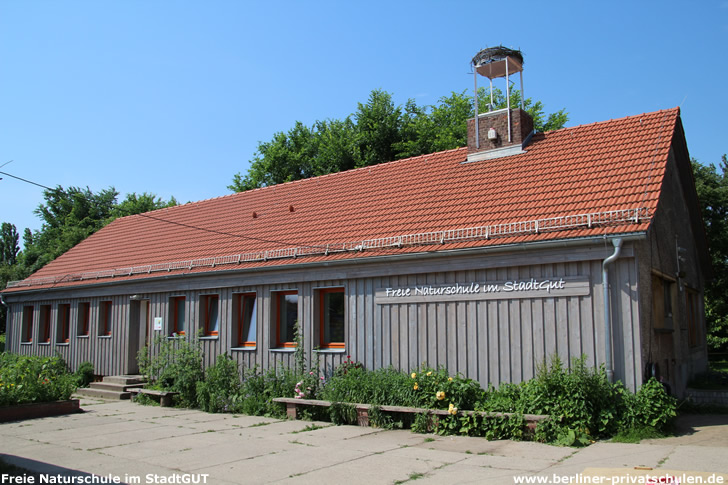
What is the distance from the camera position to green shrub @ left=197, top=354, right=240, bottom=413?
1447cm

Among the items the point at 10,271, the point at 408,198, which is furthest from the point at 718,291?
the point at 10,271

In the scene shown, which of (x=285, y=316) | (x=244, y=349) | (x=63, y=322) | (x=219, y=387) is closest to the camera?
(x=219, y=387)

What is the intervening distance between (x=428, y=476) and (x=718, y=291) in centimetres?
2596

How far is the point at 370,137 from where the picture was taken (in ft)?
115

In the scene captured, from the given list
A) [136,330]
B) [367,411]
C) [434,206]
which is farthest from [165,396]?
[434,206]

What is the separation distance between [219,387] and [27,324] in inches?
505

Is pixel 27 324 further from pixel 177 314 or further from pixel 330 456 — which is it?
pixel 330 456

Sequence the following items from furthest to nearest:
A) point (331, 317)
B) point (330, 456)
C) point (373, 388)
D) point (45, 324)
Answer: point (45, 324) < point (331, 317) < point (373, 388) < point (330, 456)

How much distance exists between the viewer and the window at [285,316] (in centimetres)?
1508

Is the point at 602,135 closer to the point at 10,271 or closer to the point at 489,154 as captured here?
the point at 489,154

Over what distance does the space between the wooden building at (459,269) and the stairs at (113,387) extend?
0.69 metres

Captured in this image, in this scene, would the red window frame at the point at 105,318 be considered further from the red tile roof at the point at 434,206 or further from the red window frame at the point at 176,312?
the red window frame at the point at 176,312

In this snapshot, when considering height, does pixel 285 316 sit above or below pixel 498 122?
below

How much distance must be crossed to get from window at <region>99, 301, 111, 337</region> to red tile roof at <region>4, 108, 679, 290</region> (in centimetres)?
104
